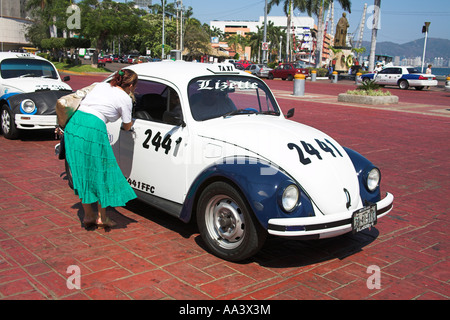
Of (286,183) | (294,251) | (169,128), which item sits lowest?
(294,251)

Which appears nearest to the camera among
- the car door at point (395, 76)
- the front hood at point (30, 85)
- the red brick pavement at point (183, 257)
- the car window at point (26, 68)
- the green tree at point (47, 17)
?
the red brick pavement at point (183, 257)

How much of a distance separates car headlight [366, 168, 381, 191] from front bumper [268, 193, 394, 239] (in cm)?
67

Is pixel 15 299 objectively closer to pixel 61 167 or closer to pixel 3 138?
pixel 61 167

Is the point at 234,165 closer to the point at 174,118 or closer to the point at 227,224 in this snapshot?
the point at 227,224

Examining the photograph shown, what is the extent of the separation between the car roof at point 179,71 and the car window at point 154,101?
10 cm

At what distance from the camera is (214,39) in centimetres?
11344

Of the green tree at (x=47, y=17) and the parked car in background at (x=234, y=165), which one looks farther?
the green tree at (x=47, y=17)

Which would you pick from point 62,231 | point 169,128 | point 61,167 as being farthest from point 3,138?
point 169,128

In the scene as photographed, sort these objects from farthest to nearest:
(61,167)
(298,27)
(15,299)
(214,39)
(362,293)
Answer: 1. (298,27)
2. (214,39)
3. (61,167)
4. (362,293)
5. (15,299)

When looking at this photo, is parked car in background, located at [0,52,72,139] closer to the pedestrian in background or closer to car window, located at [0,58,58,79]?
car window, located at [0,58,58,79]

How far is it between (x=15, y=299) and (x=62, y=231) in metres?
1.40

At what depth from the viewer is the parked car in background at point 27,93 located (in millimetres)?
8727

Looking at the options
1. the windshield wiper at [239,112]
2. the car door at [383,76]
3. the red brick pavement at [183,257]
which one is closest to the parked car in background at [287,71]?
the car door at [383,76]

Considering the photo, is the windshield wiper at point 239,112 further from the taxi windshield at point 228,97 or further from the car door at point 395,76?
the car door at point 395,76
